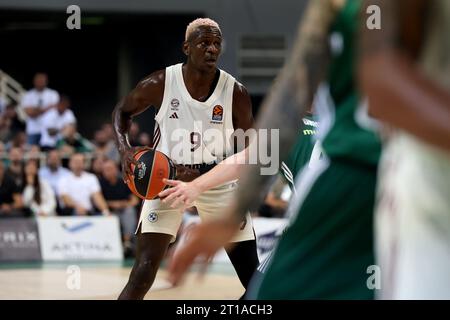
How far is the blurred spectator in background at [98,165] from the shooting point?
16.7 metres

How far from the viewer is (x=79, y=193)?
1603cm

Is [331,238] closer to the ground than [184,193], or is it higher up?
higher up

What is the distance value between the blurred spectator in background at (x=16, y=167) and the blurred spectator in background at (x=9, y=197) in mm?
135

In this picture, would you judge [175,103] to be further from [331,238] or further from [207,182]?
[331,238]

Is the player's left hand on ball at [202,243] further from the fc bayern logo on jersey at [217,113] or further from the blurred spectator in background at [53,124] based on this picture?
the blurred spectator in background at [53,124]

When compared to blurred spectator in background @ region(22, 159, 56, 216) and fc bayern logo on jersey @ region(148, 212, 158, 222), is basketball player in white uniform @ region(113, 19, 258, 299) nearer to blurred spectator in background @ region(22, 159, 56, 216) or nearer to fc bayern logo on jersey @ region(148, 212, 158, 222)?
fc bayern logo on jersey @ region(148, 212, 158, 222)

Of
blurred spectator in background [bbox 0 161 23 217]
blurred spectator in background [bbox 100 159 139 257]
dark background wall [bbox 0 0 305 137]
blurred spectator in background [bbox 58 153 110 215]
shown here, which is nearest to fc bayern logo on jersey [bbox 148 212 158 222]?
blurred spectator in background [bbox 100 159 139 257]

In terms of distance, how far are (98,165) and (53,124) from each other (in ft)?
5.75

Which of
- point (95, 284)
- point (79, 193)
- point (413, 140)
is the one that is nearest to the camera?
point (413, 140)

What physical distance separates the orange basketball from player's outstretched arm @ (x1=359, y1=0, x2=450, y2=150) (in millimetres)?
4368

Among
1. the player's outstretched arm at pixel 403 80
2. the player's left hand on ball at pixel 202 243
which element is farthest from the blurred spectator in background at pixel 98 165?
the player's outstretched arm at pixel 403 80

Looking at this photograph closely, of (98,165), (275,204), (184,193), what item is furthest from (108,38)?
(184,193)

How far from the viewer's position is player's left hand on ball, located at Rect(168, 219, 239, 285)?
2.42m
